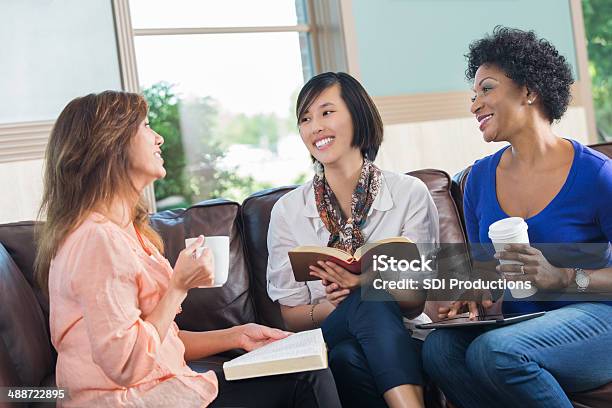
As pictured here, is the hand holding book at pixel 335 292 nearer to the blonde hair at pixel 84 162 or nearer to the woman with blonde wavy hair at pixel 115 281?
the woman with blonde wavy hair at pixel 115 281

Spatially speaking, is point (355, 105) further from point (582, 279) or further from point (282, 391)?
point (282, 391)

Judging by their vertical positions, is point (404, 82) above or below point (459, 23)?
below

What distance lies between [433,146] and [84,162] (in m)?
2.59

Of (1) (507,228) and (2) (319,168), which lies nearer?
(1) (507,228)

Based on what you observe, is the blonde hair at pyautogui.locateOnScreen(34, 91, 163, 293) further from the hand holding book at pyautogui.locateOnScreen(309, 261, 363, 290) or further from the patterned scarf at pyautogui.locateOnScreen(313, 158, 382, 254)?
the patterned scarf at pyautogui.locateOnScreen(313, 158, 382, 254)

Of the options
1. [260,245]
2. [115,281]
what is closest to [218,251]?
[115,281]

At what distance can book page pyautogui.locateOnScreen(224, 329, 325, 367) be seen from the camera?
5.56 ft

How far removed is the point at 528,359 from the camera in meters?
1.83

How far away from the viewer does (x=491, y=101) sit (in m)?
2.23

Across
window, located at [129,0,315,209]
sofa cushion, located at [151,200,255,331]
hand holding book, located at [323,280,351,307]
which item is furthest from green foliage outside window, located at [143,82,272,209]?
hand holding book, located at [323,280,351,307]

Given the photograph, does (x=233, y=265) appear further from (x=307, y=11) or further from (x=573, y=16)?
(x=573, y=16)

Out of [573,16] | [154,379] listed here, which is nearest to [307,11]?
[573,16]

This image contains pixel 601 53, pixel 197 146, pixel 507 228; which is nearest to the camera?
pixel 507 228

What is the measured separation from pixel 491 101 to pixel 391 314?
0.66 m
